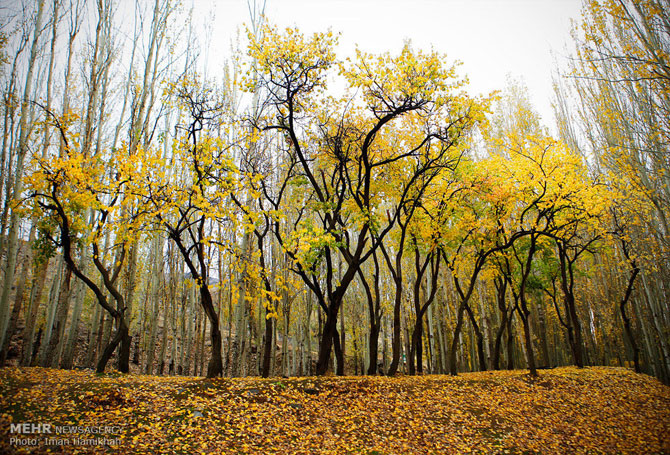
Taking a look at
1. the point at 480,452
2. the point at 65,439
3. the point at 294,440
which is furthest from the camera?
the point at 480,452

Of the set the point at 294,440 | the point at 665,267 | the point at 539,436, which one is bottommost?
the point at 539,436

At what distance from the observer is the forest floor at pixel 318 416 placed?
418 centimetres

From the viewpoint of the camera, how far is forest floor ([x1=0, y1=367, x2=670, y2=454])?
4184 millimetres

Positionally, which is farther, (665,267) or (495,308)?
(495,308)

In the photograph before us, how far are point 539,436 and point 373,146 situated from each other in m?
7.82

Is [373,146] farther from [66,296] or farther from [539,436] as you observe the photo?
[66,296]

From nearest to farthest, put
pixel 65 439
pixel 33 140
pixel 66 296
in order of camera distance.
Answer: pixel 65 439, pixel 66 296, pixel 33 140

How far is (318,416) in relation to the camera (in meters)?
5.83

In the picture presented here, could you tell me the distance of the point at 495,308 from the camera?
19312mm

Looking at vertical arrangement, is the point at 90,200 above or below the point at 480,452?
above

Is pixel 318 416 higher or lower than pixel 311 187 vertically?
lower

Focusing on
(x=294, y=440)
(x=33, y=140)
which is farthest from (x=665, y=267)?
(x=33, y=140)

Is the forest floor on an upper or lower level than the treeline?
lower

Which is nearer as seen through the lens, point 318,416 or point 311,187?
point 318,416
